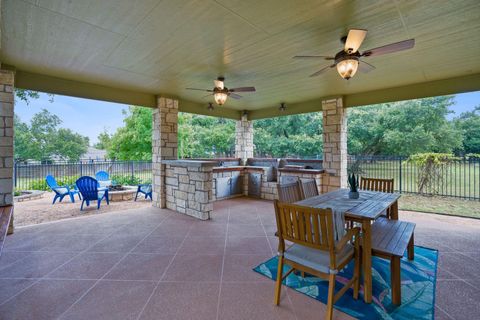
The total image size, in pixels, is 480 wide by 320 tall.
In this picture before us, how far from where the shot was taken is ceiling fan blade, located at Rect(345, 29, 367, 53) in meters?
2.10

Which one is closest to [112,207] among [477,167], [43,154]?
[477,167]

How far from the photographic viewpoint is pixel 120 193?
6254mm

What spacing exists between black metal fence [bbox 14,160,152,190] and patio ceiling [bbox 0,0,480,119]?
4.57 meters

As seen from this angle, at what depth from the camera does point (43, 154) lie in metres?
13.6

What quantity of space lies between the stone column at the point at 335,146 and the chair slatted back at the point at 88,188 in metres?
5.67

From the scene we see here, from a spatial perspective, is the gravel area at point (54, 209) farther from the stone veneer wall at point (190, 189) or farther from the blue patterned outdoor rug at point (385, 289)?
the blue patterned outdoor rug at point (385, 289)

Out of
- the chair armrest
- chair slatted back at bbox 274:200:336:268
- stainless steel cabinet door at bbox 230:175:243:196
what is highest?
chair slatted back at bbox 274:200:336:268

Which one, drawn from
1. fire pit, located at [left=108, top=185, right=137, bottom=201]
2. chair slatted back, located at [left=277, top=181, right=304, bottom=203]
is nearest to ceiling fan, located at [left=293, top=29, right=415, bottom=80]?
chair slatted back, located at [left=277, top=181, right=304, bottom=203]

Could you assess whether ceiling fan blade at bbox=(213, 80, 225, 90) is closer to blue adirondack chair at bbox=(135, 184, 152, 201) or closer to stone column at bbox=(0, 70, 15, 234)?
stone column at bbox=(0, 70, 15, 234)

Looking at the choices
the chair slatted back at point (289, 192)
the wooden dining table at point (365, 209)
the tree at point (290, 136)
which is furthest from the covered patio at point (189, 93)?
the tree at point (290, 136)

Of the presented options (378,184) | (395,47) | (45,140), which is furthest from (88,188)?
(45,140)

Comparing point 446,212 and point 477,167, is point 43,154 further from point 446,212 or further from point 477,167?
point 477,167

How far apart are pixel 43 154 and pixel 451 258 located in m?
18.9

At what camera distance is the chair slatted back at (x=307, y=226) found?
5.04 ft
